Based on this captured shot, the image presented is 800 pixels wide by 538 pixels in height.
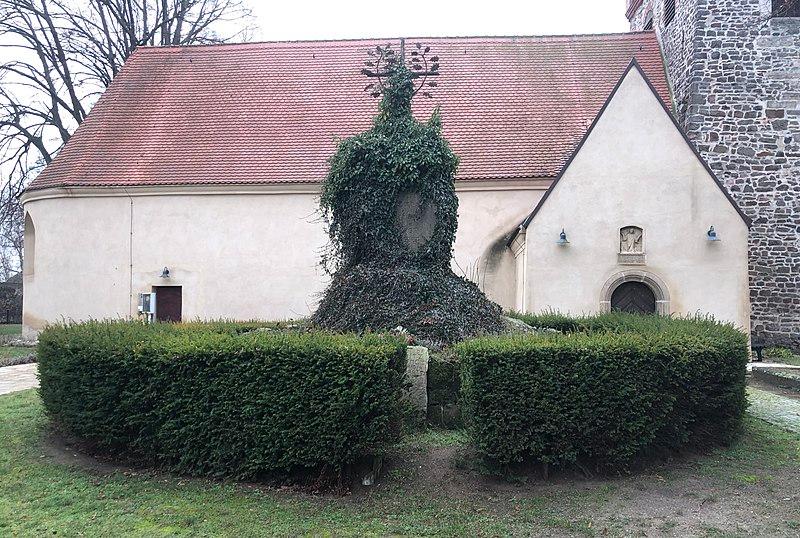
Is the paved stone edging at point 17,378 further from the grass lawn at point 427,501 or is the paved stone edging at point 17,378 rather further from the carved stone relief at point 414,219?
the carved stone relief at point 414,219

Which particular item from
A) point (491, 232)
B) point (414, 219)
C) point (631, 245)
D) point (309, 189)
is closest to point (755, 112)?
point (631, 245)

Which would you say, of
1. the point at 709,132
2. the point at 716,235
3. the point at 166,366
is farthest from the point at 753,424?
the point at 709,132

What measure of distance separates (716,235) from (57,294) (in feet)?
53.6

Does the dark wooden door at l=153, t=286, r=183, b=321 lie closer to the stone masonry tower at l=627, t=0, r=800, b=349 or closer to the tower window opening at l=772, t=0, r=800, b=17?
the stone masonry tower at l=627, t=0, r=800, b=349

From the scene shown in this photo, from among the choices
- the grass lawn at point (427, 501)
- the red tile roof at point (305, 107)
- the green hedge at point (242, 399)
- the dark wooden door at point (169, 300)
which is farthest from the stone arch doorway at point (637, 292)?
the dark wooden door at point (169, 300)

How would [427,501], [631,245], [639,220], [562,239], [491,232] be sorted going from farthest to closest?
1. [491,232]
2. [631,245]
3. [639,220]
4. [562,239]
5. [427,501]

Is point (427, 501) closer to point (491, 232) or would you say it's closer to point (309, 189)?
point (491, 232)

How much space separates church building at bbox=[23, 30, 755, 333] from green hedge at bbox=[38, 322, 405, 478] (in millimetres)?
9127

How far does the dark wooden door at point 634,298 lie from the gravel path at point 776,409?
163 inches

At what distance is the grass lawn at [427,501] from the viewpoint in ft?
16.3

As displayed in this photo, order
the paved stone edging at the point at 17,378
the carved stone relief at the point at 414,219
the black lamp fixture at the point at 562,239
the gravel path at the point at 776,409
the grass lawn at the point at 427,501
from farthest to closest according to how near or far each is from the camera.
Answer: the black lamp fixture at the point at 562,239
the paved stone edging at the point at 17,378
the carved stone relief at the point at 414,219
the gravel path at the point at 776,409
the grass lawn at the point at 427,501

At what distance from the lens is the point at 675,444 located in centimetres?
630

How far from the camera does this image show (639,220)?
46.8 feet

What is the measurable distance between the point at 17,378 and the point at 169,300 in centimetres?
568
